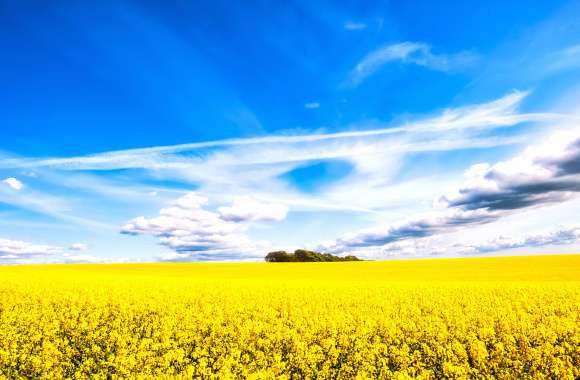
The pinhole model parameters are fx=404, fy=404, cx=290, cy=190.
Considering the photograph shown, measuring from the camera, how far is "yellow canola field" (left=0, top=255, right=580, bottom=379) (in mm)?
8109

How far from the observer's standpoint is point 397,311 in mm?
12344

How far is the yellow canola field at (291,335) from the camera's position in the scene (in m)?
8.11

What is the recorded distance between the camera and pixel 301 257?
222ft

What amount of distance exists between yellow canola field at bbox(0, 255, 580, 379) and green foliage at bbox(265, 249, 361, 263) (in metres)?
51.1

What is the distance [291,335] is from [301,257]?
58733 millimetres

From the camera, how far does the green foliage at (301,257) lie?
220ft

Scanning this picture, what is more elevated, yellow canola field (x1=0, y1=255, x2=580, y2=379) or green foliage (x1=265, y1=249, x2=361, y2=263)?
green foliage (x1=265, y1=249, x2=361, y2=263)

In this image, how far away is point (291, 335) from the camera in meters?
9.58

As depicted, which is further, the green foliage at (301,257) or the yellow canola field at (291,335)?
the green foliage at (301,257)

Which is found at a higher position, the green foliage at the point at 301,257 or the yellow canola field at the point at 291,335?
the green foliage at the point at 301,257

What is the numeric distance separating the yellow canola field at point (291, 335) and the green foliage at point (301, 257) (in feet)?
168

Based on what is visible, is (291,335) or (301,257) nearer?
(291,335)

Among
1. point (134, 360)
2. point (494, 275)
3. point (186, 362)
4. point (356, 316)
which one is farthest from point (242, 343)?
point (494, 275)

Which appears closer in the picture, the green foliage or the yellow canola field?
the yellow canola field
